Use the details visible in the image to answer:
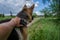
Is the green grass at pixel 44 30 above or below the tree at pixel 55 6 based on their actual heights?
below

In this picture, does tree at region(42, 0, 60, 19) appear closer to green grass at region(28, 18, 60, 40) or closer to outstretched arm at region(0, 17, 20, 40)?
green grass at region(28, 18, 60, 40)

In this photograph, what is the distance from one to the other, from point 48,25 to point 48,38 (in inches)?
11.3

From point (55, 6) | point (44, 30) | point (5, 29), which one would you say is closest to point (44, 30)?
point (44, 30)

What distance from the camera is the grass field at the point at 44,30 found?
3.67 metres

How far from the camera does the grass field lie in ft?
12.0

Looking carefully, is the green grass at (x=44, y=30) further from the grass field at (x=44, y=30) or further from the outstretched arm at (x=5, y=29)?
the outstretched arm at (x=5, y=29)

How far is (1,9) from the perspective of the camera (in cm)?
364

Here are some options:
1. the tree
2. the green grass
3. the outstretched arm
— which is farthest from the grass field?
the outstretched arm

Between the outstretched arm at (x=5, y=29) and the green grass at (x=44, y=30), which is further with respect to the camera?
the green grass at (x=44, y=30)

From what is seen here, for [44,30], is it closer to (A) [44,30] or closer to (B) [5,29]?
(A) [44,30]

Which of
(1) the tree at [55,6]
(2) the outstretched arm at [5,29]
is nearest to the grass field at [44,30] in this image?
(1) the tree at [55,6]

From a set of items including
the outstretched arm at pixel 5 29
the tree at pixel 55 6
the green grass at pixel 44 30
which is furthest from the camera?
the tree at pixel 55 6

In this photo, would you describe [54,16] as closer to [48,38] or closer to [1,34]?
→ [48,38]

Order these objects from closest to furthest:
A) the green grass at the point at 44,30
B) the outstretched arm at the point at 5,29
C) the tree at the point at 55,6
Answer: the outstretched arm at the point at 5,29 < the green grass at the point at 44,30 < the tree at the point at 55,6
